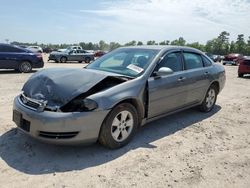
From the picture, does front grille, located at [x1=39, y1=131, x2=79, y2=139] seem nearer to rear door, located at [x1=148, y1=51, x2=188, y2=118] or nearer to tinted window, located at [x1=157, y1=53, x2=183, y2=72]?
rear door, located at [x1=148, y1=51, x2=188, y2=118]

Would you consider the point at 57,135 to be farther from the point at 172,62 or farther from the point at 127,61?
the point at 172,62

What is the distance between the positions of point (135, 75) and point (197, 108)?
2.74 m

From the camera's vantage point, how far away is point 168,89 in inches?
205

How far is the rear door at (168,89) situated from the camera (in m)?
4.90

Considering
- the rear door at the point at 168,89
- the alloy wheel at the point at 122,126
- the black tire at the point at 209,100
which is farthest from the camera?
the black tire at the point at 209,100

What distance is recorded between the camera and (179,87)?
5508mm

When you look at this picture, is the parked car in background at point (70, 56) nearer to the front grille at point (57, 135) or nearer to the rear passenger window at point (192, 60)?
the rear passenger window at point (192, 60)

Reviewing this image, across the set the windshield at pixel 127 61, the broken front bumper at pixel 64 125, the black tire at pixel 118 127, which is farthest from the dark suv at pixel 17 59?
the black tire at pixel 118 127

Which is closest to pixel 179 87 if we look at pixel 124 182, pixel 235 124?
pixel 235 124

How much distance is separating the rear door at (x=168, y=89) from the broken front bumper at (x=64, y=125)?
1.15 m

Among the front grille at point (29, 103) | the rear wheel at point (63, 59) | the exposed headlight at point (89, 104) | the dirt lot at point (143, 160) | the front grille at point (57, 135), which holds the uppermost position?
the rear wheel at point (63, 59)

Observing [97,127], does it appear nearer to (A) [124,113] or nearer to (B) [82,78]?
(A) [124,113]

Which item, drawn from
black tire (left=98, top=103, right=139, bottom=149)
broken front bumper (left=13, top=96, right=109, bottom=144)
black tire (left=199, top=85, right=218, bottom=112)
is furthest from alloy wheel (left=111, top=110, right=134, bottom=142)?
black tire (left=199, top=85, right=218, bottom=112)

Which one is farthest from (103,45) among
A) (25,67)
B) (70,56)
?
(25,67)
